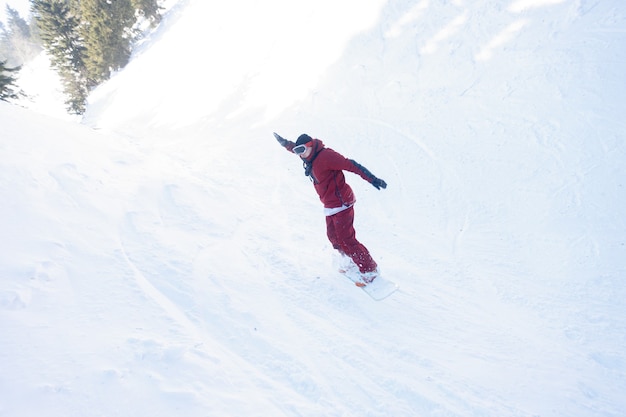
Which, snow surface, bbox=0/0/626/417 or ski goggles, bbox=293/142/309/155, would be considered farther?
ski goggles, bbox=293/142/309/155

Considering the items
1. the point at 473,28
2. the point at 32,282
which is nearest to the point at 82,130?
the point at 32,282

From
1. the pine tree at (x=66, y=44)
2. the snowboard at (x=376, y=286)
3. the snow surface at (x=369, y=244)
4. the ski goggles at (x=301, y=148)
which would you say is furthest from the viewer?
the pine tree at (x=66, y=44)

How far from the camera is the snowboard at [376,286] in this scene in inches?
191

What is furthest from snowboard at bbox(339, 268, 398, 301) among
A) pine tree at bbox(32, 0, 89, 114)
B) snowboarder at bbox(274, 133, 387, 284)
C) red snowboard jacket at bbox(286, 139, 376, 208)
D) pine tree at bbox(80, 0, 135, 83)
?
pine tree at bbox(32, 0, 89, 114)

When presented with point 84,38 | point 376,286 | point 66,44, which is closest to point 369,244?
point 376,286

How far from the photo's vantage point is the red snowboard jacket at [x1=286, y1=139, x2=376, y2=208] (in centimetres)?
459

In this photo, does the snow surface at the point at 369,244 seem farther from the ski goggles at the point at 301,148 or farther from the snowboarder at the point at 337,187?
the ski goggles at the point at 301,148

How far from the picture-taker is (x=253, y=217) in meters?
6.79

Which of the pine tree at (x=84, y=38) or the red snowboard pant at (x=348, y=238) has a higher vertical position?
the pine tree at (x=84, y=38)

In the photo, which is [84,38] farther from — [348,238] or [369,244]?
[348,238]

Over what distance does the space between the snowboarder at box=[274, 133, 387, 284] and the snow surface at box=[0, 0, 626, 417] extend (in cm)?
48

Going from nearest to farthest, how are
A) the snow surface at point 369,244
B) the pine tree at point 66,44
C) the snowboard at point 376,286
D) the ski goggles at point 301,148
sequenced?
the snow surface at point 369,244 → the ski goggles at point 301,148 → the snowboard at point 376,286 → the pine tree at point 66,44

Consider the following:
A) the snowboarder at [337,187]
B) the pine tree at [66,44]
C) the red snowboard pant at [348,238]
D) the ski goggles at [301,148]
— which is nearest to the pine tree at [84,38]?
the pine tree at [66,44]

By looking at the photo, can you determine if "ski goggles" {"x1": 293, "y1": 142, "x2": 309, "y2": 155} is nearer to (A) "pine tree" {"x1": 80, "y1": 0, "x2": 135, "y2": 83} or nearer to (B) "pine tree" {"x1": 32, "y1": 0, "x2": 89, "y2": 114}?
(A) "pine tree" {"x1": 80, "y1": 0, "x2": 135, "y2": 83}
